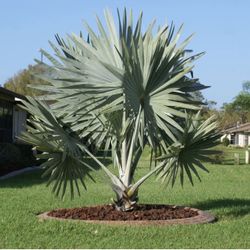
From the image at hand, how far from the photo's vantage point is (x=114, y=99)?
857 cm

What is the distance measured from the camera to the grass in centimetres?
721

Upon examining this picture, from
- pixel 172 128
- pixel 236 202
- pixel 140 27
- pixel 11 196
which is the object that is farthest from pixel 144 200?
pixel 140 27

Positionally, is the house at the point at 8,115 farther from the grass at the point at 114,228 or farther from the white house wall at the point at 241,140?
the white house wall at the point at 241,140

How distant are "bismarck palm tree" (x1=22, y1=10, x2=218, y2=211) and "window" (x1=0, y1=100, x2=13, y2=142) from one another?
49.4 feet

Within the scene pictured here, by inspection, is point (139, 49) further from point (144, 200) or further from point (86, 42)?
point (144, 200)

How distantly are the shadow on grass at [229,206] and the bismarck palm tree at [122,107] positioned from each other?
1518 mm

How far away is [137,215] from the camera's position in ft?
29.6

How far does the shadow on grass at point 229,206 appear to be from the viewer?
10345 mm

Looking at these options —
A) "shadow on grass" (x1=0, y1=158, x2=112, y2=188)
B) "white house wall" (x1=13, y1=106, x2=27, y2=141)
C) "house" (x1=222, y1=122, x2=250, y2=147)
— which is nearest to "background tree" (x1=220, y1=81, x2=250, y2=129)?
"house" (x1=222, y1=122, x2=250, y2=147)

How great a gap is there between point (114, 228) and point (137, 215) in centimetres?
90

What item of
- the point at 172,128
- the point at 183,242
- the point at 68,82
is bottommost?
the point at 183,242

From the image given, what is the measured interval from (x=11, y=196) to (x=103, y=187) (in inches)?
143

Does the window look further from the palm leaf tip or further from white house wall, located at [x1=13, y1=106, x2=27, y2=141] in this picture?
the palm leaf tip

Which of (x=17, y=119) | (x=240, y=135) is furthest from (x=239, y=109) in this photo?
(x=17, y=119)
